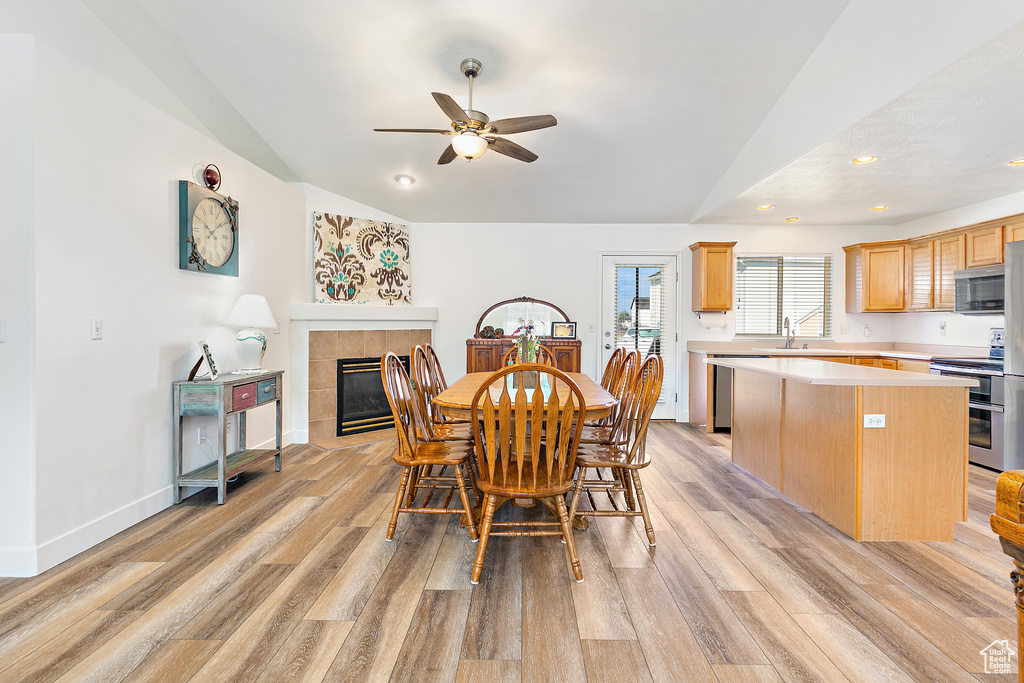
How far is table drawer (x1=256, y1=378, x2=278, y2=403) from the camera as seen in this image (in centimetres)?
325

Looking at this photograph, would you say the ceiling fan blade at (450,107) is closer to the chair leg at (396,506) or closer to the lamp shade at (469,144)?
the lamp shade at (469,144)

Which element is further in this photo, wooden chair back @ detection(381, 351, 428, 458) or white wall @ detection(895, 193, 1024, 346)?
white wall @ detection(895, 193, 1024, 346)

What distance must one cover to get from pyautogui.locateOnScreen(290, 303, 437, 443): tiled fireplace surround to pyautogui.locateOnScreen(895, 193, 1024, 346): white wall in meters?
5.66

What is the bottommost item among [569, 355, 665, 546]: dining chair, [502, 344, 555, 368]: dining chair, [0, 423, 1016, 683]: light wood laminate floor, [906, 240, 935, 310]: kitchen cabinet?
[0, 423, 1016, 683]: light wood laminate floor

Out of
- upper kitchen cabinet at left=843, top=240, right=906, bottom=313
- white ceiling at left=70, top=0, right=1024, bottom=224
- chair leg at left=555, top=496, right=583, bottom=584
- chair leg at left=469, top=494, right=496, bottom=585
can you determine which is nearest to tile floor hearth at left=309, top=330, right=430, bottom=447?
white ceiling at left=70, top=0, right=1024, bottom=224

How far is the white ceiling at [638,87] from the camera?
2.50m

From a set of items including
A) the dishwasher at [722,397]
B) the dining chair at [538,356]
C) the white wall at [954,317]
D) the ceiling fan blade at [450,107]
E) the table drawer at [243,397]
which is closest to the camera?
the ceiling fan blade at [450,107]

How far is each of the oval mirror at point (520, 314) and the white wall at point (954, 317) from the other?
378 cm

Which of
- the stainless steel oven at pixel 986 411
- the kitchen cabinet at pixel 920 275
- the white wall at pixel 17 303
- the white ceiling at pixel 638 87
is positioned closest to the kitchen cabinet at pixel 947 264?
the kitchen cabinet at pixel 920 275

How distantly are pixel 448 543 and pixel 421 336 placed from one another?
10.7 feet

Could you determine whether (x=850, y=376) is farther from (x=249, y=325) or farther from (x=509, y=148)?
(x=249, y=325)

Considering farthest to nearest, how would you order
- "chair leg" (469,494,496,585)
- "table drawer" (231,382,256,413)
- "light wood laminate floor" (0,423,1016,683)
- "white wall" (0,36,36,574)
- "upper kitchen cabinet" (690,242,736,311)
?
"upper kitchen cabinet" (690,242,736,311), "table drawer" (231,382,256,413), "white wall" (0,36,36,574), "chair leg" (469,494,496,585), "light wood laminate floor" (0,423,1016,683)

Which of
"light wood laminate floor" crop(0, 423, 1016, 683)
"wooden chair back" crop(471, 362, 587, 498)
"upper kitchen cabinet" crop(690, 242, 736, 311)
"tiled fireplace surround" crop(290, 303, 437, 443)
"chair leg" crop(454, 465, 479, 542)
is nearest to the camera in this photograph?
"light wood laminate floor" crop(0, 423, 1016, 683)

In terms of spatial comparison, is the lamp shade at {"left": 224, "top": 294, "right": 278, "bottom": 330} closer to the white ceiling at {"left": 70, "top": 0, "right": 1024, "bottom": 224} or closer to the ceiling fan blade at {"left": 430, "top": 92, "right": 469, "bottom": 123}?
the white ceiling at {"left": 70, "top": 0, "right": 1024, "bottom": 224}
